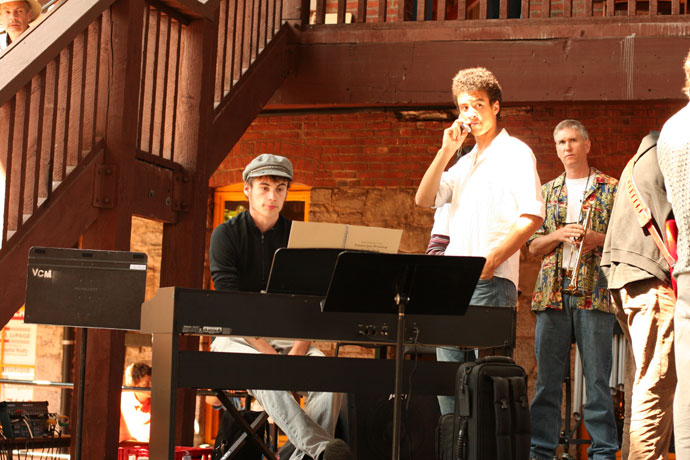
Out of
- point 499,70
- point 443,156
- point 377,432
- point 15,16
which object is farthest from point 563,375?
point 15,16

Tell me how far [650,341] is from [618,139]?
505cm

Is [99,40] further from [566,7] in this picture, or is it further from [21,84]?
[566,7]

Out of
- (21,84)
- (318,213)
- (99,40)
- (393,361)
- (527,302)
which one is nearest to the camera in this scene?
(393,361)

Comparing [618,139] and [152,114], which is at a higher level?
[618,139]

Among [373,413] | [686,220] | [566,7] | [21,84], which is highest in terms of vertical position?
[566,7]

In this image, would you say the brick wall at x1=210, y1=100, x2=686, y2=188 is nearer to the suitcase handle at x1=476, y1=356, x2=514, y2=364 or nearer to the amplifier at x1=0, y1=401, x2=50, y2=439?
the amplifier at x1=0, y1=401, x2=50, y2=439

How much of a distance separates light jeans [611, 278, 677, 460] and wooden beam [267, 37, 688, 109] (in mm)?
3363

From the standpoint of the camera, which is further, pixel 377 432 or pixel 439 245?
pixel 377 432

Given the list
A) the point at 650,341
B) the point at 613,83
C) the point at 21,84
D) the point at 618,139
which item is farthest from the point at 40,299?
the point at 618,139

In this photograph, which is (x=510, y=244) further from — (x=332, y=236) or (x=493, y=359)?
(x=332, y=236)

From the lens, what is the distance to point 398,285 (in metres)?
3.60

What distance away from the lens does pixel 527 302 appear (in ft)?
27.6

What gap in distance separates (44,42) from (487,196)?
2337mm

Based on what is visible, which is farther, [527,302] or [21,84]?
[527,302]
